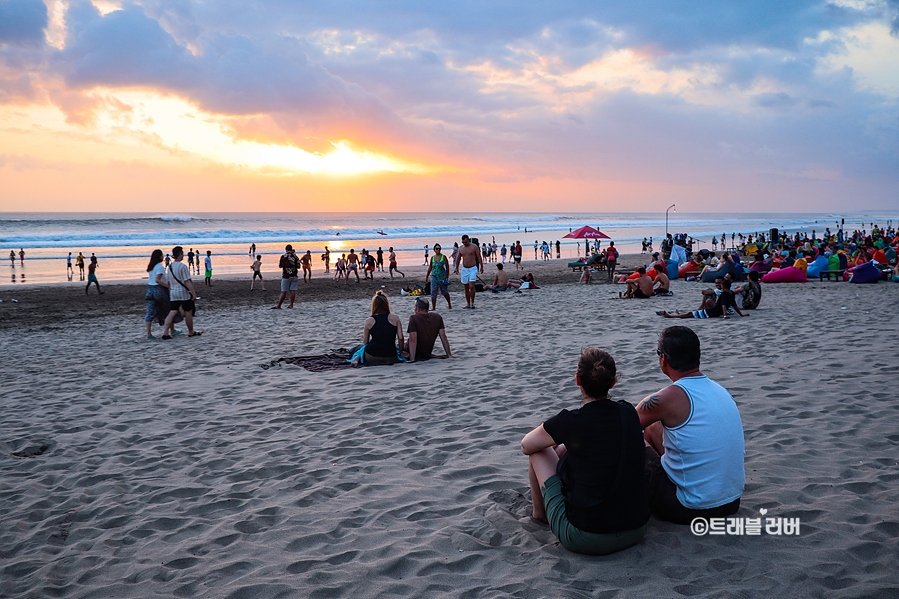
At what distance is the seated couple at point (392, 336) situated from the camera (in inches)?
284

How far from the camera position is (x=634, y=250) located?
131ft

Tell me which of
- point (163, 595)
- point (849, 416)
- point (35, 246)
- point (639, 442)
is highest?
point (35, 246)

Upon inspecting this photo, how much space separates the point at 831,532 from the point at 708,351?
4647mm

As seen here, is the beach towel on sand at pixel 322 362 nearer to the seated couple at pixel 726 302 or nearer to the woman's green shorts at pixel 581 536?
the woman's green shorts at pixel 581 536

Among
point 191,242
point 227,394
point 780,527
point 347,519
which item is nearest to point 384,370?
point 227,394

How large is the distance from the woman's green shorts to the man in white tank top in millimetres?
345

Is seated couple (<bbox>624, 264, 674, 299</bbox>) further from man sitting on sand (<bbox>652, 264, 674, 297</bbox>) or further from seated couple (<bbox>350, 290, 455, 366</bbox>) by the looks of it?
seated couple (<bbox>350, 290, 455, 366</bbox>)

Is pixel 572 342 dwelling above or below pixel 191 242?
below

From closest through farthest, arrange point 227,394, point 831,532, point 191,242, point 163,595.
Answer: point 163,595
point 831,532
point 227,394
point 191,242

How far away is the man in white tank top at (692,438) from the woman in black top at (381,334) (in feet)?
15.2

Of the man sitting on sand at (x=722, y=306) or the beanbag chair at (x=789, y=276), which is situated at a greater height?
the beanbag chair at (x=789, y=276)

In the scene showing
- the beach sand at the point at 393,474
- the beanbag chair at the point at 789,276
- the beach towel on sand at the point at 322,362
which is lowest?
the beach sand at the point at 393,474

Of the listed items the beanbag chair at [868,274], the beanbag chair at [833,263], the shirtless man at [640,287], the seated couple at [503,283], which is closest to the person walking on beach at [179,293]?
the seated couple at [503,283]

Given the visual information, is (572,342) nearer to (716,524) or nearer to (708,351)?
(708,351)
